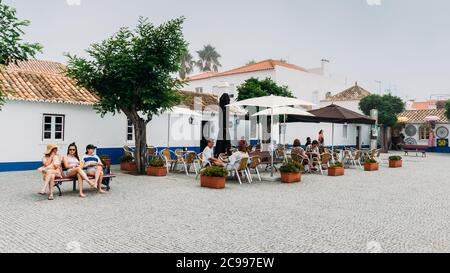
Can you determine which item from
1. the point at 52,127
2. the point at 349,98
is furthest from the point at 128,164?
the point at 349,98

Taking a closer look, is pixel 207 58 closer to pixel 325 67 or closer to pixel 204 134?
pixel 325 67

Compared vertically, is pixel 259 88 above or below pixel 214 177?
above

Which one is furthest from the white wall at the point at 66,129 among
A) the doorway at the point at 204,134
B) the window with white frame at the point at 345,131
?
the window with white frame at the point at 345,131

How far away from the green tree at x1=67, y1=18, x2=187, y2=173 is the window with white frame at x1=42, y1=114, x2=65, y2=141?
2.97 m

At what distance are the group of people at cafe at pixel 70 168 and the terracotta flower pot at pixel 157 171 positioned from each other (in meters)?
3.37

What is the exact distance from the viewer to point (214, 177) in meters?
10.7

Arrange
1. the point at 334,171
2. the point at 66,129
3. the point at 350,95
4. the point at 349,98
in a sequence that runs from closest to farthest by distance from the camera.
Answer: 1. the point at 334,171
2. the point at 66,129
3. the point at 349,98
4. the point at 350,95

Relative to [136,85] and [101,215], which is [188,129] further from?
[101,215]

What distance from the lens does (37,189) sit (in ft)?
33.5

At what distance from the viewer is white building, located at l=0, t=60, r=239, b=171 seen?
14.5 m

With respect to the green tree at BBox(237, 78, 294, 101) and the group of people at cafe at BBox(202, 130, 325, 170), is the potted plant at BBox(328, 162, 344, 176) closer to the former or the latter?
the group of people at cafe at BBox(202, 130, 325, 170)

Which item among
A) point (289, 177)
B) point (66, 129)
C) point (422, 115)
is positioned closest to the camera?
point (289, 177)

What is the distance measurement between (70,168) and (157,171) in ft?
13.8

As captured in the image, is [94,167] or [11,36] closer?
[11,36]
